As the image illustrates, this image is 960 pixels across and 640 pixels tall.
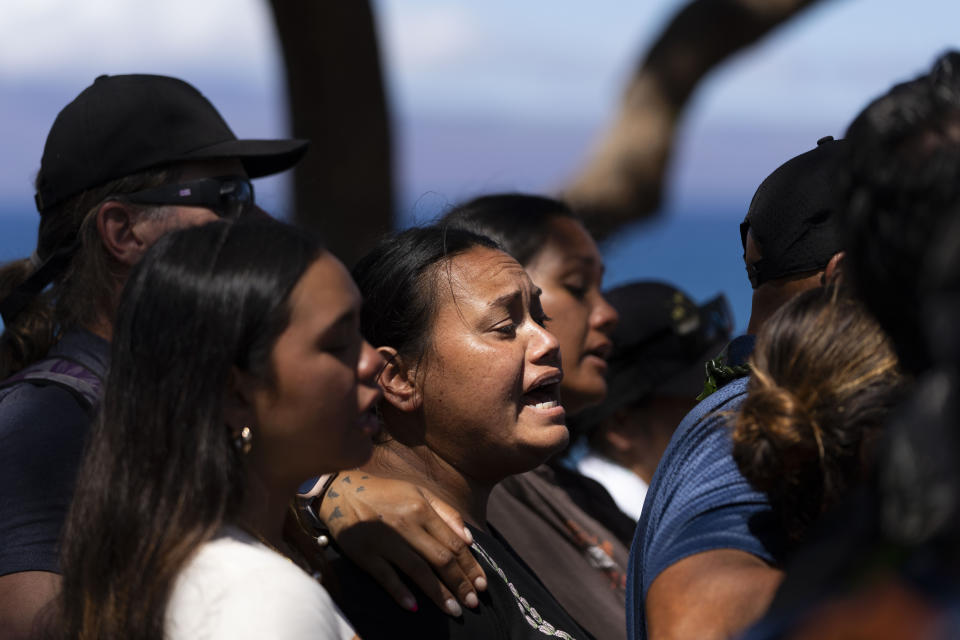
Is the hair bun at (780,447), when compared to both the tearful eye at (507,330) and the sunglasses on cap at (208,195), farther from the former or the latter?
the sunglasses on cap at (208,195)

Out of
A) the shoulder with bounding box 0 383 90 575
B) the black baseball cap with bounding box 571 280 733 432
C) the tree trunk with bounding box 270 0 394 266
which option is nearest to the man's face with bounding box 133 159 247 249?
the shoulder with bounding box 0 383 90 575

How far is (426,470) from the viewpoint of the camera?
2242 millimetres

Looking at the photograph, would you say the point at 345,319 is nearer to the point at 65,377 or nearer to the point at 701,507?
the point at 701,507

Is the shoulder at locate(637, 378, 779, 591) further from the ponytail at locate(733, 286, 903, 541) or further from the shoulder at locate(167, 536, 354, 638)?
the shoulder at locate(167, 536, 354, 638)

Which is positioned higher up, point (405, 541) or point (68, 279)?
point (68, 279)

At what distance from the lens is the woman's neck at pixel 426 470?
222cm

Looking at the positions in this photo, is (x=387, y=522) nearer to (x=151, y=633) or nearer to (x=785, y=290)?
(x=151, y=633)

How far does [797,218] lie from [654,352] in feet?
5.64

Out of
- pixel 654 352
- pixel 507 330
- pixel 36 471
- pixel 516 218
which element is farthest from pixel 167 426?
pixel 654 352

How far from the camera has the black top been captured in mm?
1914

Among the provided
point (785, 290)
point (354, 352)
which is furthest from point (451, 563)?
point (785, 290)

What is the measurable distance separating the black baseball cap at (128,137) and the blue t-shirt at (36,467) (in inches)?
19.9

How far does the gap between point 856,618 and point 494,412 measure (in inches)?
52.9

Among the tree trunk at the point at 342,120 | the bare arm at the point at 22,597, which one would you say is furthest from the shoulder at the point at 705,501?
the tree trunk at the point at 342,120
